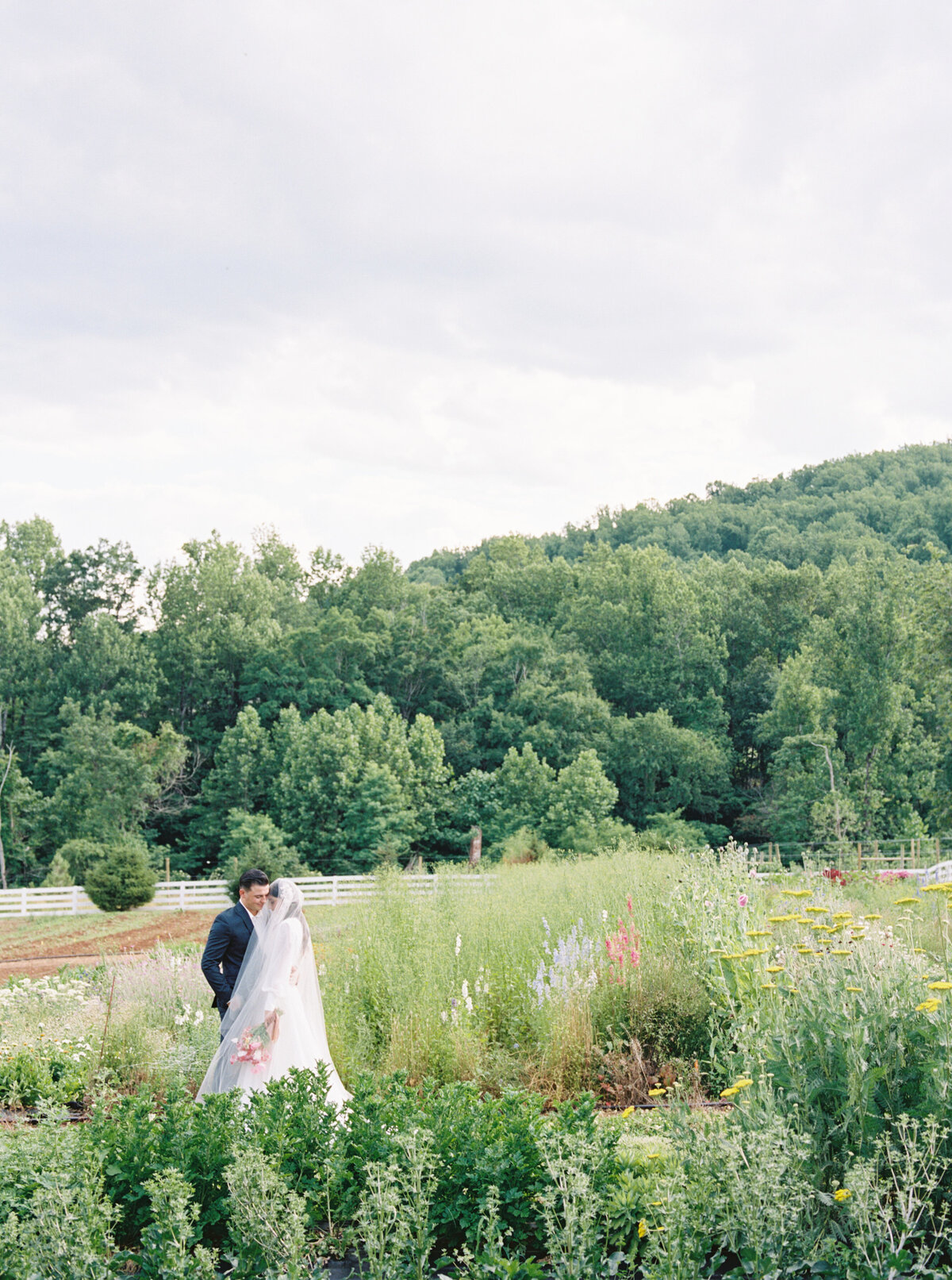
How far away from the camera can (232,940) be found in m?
5.58

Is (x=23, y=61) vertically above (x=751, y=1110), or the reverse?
(x=23, y=61)

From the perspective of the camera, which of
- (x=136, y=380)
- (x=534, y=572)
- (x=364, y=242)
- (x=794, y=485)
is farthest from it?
(x=794, y=485)

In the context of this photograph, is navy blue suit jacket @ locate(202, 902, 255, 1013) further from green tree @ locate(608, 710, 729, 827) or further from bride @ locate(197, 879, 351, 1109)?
green tree @ locate(608, 710, 729, 827)

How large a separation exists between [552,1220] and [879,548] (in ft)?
146

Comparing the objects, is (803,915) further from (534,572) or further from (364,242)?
(534,572)

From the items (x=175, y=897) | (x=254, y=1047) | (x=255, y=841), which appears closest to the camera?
(x=254, y=1047)

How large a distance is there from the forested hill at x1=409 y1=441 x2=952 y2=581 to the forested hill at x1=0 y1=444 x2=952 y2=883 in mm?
606

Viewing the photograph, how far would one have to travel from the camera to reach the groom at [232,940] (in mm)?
5543

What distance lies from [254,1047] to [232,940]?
2.23 feet

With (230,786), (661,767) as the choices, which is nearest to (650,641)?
(661,767)

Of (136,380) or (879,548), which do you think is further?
(879,548)

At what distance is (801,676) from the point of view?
35.6 metres

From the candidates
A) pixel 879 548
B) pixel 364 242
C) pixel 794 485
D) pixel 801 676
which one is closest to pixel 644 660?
pixel 801 676

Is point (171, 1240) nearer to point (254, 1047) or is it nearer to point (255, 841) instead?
point (254, 1047)
